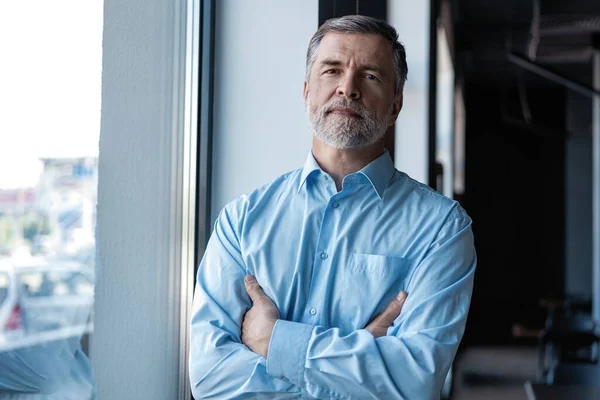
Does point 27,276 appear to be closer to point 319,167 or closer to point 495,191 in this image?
point 319,167

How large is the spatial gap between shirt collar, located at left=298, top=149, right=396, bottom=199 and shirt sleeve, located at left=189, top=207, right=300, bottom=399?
0.67 ft

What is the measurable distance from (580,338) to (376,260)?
498 centimetres

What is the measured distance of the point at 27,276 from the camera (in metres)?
1.38

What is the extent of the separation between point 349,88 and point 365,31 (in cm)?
14

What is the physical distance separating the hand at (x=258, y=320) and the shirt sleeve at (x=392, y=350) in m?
0.04

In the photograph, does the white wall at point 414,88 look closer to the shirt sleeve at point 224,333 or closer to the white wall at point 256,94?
Answer: the white wall at point 256,94

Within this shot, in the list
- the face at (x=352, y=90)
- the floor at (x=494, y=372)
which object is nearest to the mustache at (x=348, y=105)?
the face at (x=352, y=90)

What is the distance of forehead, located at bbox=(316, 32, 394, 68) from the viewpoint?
5.65ft

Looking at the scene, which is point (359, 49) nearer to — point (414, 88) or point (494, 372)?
point (414, 88)

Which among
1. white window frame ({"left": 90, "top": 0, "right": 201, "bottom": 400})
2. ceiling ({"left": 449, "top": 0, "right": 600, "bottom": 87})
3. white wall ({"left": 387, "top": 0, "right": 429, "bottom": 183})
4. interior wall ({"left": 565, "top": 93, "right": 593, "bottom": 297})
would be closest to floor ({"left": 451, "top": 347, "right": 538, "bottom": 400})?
interior wall ({"left": 565, "top": 93, "right": 593, "bottom": 297})

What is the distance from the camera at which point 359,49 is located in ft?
5.66

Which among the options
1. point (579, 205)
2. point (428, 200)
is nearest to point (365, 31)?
point (428, 200)

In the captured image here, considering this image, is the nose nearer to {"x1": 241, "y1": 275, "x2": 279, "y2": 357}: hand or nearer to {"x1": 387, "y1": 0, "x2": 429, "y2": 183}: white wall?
{"x1": 241, "y1": 275, "x2": 279, "y2": 357}: hand

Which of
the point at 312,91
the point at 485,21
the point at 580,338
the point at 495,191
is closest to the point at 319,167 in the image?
the point at 312,91
